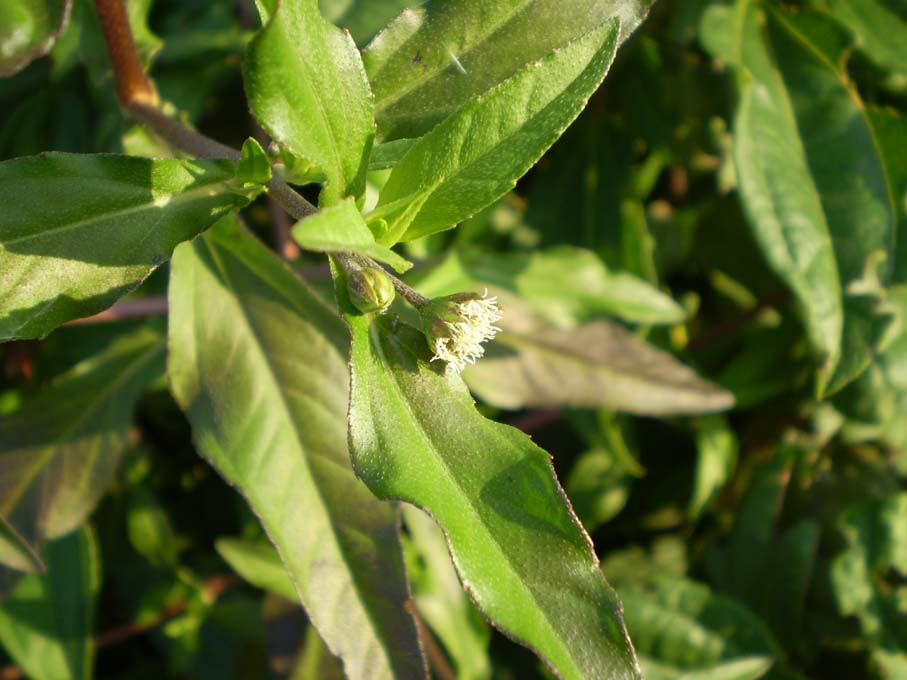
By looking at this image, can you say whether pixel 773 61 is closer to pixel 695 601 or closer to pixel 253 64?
pixel 695 601

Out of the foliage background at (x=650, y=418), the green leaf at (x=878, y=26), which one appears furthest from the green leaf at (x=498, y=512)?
the green leaf at (x=878, y=26)

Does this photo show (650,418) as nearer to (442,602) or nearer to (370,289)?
(442,602)

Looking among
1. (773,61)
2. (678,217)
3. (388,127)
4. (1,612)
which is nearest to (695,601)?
(678,217)

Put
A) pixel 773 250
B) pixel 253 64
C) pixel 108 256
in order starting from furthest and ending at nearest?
pixel 773 250
pixel 108 256
pixel 253 64

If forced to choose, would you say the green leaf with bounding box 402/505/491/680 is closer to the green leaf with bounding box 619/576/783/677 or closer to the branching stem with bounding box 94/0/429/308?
the green leaf with bounding box 619/576/783/677

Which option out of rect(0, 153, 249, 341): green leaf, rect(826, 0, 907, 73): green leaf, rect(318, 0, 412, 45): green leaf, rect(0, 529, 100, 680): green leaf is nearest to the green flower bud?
rect(0, 153, 249, 341): green leaf

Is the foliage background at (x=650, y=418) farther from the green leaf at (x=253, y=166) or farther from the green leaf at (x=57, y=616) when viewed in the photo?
the green leaf at (x=253, y=166)

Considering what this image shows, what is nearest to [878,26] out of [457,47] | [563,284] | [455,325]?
[563,284]
